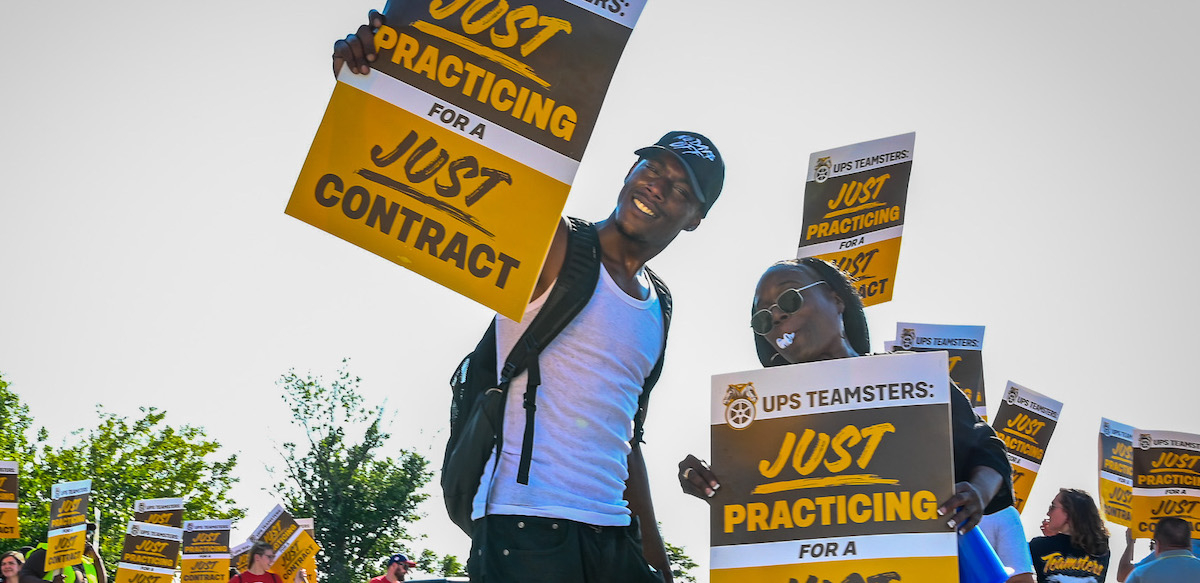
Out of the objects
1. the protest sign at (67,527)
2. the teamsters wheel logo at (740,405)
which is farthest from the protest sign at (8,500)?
the teamsters wheel logo at (740,405)

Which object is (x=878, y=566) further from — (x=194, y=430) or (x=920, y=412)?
(x=194, y=430)

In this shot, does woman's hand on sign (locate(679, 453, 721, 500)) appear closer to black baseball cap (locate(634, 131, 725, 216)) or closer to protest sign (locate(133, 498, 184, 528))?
black baseball cap (locate(634, 131, 725, 216))

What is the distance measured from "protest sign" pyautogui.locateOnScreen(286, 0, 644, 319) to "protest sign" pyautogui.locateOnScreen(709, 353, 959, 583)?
2.49 ft

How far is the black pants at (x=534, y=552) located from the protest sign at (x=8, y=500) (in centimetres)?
1243

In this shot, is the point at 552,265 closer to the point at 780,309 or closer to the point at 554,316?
the point at 554,316

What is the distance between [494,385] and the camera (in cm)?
363

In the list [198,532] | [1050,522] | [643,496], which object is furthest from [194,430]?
[643,496]

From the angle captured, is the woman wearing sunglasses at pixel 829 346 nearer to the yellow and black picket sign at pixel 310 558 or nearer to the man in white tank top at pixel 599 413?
the man in white tank top at pixel 599 413

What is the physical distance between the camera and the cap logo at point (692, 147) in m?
3.84

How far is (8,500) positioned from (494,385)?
41.4 feet

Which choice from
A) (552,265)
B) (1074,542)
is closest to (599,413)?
(552,265)

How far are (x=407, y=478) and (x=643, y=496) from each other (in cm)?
4136

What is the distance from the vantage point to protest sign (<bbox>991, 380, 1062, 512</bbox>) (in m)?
10.4

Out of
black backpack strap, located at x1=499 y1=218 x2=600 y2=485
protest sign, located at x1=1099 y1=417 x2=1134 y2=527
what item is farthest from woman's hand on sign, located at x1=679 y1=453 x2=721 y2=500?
protest sign, located at x1=1099 y1=417 x2=1134 y2=527
